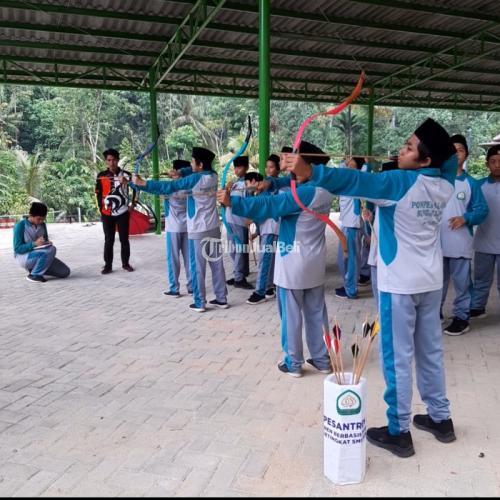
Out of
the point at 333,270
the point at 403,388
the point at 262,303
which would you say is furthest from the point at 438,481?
the point at 333,270

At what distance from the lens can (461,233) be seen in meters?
3.91

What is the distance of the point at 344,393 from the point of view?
193 cm

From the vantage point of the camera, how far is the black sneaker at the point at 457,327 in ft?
13.1

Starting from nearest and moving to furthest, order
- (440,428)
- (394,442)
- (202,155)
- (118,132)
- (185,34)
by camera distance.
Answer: (394,442)
(440,428)
(202,155)
(185,34)
(118,132)

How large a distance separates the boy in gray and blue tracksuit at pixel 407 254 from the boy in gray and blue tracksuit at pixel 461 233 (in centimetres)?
183

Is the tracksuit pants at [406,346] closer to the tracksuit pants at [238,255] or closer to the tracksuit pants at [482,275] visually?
the tracksuit pants at [482,275]

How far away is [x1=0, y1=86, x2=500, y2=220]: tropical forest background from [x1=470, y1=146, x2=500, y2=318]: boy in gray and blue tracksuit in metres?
14.0

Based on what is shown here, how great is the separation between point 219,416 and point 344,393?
0.95 m

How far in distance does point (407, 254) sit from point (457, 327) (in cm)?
221

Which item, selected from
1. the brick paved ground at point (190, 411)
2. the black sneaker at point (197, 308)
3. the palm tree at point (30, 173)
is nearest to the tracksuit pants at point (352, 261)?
the brick paved ground at point (190, 411)

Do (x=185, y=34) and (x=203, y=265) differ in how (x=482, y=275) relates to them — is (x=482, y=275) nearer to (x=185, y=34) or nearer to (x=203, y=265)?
(x=203, y=265)

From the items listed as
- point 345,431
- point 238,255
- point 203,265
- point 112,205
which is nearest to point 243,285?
point 238,255

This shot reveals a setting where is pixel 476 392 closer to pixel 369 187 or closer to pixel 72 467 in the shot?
pixel 369 187

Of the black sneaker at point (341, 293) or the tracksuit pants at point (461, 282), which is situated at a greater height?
the tracksuit pants at point (461, 282)
